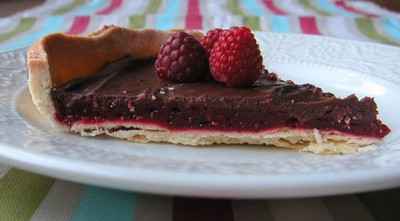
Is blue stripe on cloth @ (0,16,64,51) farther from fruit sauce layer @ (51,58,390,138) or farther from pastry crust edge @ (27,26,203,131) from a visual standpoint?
fruit sauce layer @ (51,58,390,138)

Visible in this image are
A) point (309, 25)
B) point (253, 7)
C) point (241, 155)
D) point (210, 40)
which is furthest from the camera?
→ point (253, 7)

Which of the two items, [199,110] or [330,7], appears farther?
[330,7]

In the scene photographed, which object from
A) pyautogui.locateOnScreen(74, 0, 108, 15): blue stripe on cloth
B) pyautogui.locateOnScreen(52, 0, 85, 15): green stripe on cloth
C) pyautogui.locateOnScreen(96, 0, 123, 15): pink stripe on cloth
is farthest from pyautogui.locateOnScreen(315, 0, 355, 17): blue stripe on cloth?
pyautogui.locateOnScreen(52, 0, 85, 15): green stripe on cloth

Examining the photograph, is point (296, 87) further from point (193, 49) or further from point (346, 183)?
point (346, 183)

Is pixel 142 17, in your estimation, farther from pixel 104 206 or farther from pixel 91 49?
pixel 104 206

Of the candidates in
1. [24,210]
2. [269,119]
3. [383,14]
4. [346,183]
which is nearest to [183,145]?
[269,119]

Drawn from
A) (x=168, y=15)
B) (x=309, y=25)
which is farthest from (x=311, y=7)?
(x=168, y=15)

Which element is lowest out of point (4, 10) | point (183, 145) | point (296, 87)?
point (4, 10)

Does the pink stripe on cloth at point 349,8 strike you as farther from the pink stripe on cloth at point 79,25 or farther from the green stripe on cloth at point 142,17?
the pink stripe on cloth at point 79,25
